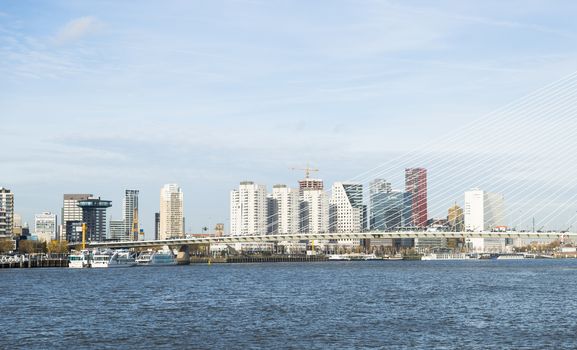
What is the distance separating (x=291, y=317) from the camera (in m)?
42.6

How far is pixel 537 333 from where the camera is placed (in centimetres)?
3653

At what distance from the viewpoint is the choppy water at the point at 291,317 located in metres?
34.2

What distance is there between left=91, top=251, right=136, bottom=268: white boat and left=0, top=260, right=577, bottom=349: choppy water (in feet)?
186

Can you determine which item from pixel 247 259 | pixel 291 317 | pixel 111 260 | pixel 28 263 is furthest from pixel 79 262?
pixel 291 317

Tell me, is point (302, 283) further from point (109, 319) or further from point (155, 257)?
point (155, 257)

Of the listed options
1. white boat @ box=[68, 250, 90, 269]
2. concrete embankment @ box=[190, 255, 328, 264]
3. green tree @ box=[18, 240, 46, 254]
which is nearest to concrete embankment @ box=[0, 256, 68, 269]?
white boat @ box=[68, 250, 90, 269]

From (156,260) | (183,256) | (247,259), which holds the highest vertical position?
(183,256)

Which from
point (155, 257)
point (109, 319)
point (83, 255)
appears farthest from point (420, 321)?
point (155, 257)

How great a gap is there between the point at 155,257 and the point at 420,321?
4056 inches

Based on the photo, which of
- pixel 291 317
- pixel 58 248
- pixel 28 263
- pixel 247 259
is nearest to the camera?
pixel 291 317

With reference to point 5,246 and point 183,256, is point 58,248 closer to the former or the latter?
point 5,246

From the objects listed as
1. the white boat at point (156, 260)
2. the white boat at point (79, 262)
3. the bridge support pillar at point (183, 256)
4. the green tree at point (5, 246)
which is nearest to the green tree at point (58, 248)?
the green tree at point (5, 246)

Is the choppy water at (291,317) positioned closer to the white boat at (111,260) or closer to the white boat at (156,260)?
the white boat at (111,260)

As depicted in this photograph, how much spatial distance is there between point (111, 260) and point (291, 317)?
284ft
